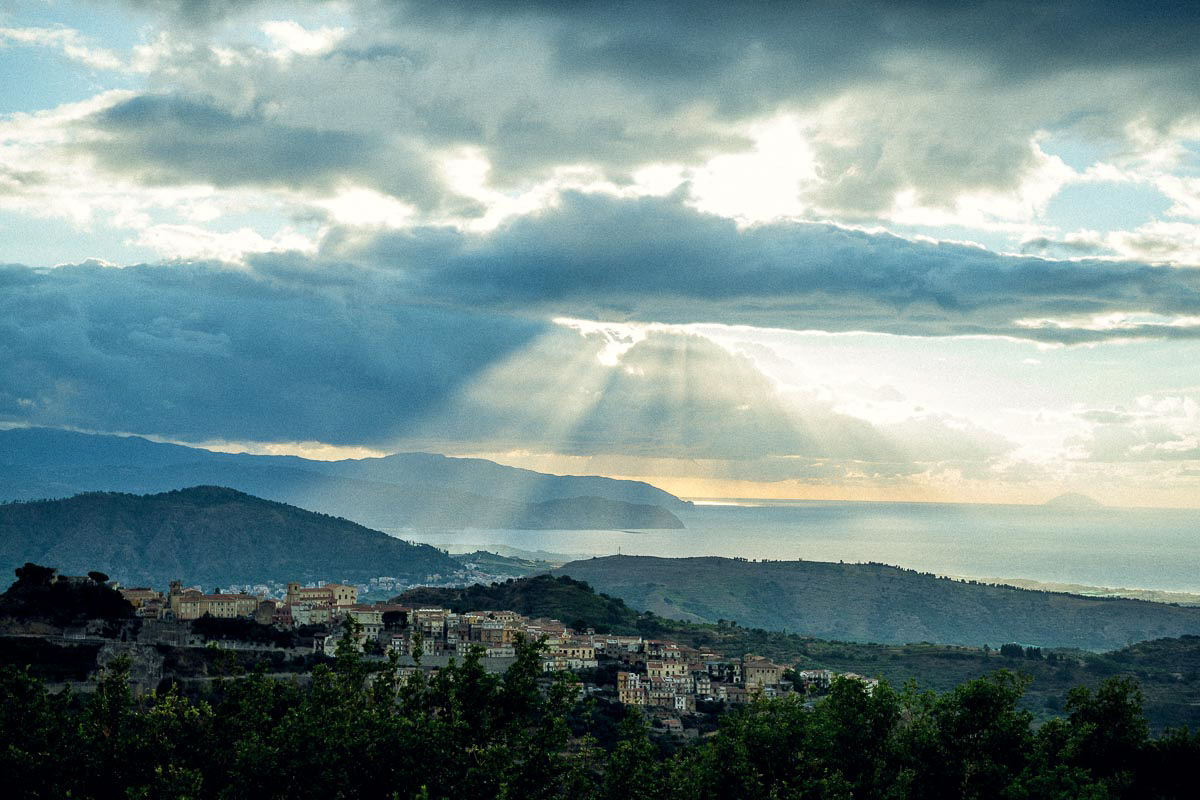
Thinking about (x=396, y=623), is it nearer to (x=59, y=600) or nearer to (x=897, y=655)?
(x=59, y=600)

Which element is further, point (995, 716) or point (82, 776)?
point (995, 716)

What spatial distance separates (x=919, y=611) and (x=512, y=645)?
128 m

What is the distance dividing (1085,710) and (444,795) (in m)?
18.9

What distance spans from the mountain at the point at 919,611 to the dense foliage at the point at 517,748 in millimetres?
138794

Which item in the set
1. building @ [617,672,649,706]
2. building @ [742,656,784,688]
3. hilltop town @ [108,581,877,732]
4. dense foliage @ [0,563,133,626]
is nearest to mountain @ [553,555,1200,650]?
→ hilltop town @ [108,581,877,732]

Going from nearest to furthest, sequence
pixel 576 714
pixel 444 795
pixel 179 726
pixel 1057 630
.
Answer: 1. pixel 444 795
2. pixel 179 726
3. pixel 576 714
4. pixel 1057 630

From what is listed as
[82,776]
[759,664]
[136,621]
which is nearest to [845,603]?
[759,664]

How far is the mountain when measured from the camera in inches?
6363

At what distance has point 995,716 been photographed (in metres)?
28.5

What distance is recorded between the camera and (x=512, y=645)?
2810 inches

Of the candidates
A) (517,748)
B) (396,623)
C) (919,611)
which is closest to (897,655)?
(396,623)

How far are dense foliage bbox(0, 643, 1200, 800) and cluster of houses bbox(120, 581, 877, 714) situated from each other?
41.9 meters

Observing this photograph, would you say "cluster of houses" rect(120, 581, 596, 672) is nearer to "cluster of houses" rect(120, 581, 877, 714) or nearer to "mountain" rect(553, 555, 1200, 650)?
"cluster of houses" rect(120, 581, 877, 714)

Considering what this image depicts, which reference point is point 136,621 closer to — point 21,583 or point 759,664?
point 21,583
